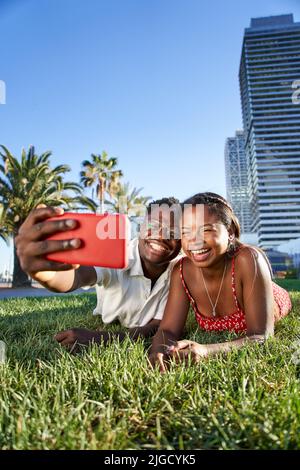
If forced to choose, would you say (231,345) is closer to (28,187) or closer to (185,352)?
(185,352)

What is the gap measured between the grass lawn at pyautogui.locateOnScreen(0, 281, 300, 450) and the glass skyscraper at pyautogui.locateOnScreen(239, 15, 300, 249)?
1047 inches

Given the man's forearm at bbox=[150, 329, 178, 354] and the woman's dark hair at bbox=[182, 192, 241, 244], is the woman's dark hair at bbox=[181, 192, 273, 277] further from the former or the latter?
the man's forearm at bbox=[150, 329, 178, 354]

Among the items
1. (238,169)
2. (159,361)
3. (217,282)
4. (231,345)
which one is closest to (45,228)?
(159,361)

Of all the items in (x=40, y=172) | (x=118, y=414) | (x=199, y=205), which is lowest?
(x=118, y=414)

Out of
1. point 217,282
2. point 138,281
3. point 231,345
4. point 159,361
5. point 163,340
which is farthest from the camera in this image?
point 138,281

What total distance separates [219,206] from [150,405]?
1.43 metres

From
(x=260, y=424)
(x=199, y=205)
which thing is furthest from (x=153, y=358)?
(x=199, y=205)

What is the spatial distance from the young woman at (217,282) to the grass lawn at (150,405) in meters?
0.34

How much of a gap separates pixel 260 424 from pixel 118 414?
0.43 m

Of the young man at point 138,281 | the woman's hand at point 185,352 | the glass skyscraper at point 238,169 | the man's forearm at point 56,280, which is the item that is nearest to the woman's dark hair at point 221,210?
the young man at point 138,281

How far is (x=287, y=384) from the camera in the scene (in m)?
1.32

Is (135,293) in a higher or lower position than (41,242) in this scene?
lower

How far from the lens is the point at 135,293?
9.45 feet
